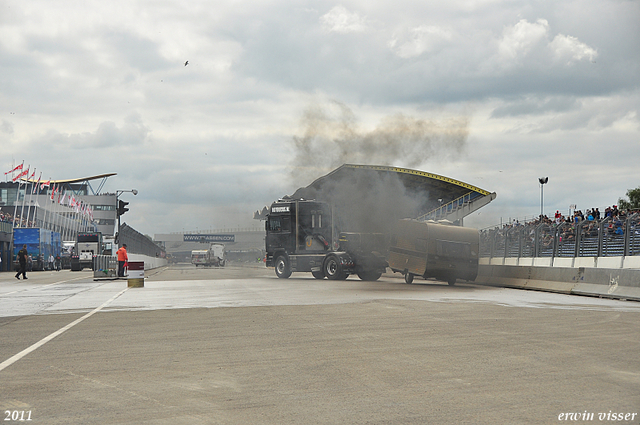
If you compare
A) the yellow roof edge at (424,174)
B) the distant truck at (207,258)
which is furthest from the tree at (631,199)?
the distant truck at (207,258)

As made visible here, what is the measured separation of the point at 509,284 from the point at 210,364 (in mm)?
18423

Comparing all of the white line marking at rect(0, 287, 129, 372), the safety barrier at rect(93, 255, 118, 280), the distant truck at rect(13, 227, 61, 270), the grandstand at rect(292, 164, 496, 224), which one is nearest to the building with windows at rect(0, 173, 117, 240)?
the distant truck at rect(13, 227, 61, 270)

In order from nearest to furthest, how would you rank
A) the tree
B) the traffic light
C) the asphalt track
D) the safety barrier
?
the asphalt track, the safety barrier, the traffic light, the tree

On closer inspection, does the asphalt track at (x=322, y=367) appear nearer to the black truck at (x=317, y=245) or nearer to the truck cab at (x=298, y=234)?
the black truck at (x=317, y=245)

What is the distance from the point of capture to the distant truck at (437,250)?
24344 millimetres

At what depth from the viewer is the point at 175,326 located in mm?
11320

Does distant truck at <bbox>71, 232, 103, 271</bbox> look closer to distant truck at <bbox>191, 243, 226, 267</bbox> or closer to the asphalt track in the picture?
distant truck at <bbox>191, 243, 226, 267</bbox>

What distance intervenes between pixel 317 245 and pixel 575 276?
1288 cm

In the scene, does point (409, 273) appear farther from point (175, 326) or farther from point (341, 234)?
point (175, 326)

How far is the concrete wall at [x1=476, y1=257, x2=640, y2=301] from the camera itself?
58.9 feet

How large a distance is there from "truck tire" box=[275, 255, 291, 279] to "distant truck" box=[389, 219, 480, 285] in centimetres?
740

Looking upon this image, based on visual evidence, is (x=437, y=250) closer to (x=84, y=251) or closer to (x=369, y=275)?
(x=369, y=275)

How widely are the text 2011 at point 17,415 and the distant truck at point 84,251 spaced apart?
56712 millimetres

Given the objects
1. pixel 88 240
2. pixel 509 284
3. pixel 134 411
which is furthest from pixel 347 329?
pixel 88 240
